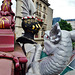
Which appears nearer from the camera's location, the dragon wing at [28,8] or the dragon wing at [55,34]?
the dragon wing at [55,34]

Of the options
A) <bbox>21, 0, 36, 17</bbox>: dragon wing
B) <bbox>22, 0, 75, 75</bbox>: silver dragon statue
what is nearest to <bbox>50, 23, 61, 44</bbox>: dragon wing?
<bbox>22, 0, 75, 75</bbox>: silver dragon statue

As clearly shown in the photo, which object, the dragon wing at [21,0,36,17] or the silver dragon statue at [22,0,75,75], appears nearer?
the silver dragon statue at [22,0,75,75]

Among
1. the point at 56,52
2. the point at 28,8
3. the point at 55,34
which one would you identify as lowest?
the point at 56,52

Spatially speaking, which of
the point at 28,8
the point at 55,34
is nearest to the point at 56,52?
the point at 55,34

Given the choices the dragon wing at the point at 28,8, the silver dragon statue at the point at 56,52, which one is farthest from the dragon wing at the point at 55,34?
the dragon wing at the point at 28,8

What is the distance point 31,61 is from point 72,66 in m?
0.84

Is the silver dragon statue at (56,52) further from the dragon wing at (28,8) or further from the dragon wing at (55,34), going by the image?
the dragon wing at (28,8)

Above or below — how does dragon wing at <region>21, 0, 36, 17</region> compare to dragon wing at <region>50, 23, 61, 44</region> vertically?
above

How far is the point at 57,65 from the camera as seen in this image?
4.93 ft

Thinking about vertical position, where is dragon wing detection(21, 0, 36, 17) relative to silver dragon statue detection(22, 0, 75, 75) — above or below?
above

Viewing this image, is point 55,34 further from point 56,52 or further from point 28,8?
point 28,8

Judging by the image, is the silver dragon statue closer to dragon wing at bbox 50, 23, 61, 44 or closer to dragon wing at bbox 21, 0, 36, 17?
dragon wing at bbox 50, 23, 61, 44

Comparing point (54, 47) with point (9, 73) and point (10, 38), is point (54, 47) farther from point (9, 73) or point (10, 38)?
point (9, 73)

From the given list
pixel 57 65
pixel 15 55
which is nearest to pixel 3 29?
pixel 15 55
